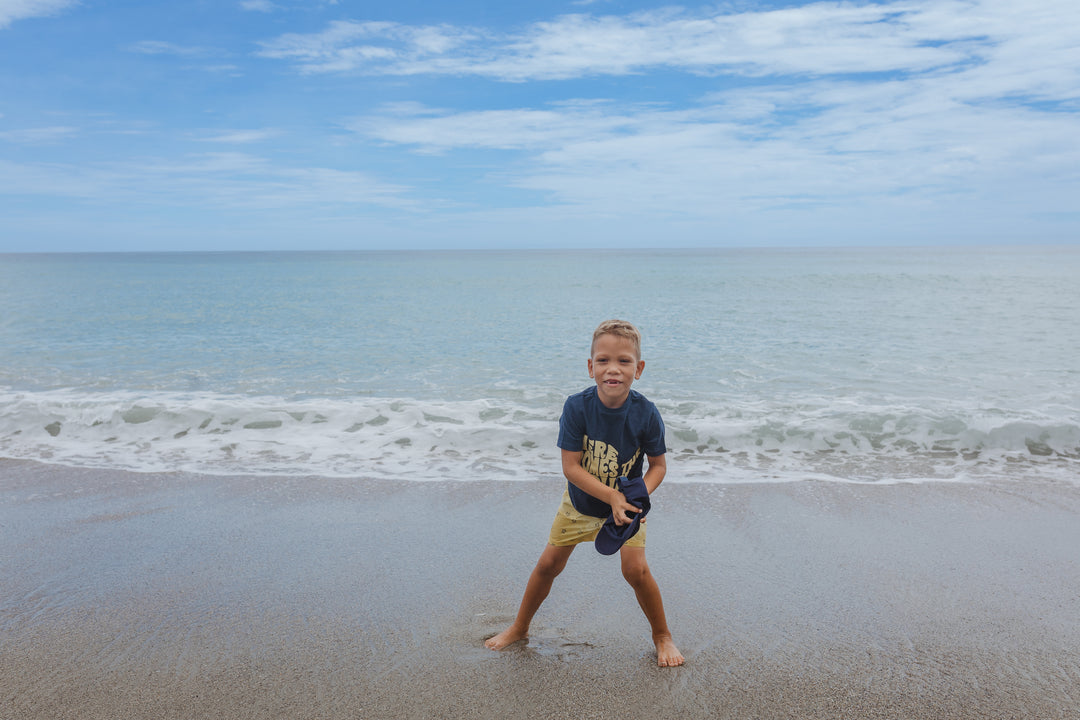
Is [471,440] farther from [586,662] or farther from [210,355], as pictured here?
[210,355]

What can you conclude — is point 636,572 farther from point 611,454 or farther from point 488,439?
point 488,439

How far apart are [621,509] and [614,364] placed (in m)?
0.53

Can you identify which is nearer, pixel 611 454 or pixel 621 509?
pixel 621 509

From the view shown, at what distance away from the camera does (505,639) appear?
310 cm

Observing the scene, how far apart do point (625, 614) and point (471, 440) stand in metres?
3.59

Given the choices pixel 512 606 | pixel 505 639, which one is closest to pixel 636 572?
pixel 505 639

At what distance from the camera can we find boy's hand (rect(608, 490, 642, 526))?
2619mm

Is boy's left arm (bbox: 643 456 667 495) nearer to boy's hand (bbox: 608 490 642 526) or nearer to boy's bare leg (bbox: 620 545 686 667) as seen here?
boy's hand (bbox: 608 490 642 526)

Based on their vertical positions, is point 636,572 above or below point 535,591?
above

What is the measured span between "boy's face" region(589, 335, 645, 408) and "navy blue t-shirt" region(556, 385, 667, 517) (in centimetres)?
10

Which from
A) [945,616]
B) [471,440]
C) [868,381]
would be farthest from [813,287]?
[945,616]

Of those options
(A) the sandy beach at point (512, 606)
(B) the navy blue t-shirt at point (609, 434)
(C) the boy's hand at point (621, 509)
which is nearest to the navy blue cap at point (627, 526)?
(C) the boy's hand at point (621, 509)

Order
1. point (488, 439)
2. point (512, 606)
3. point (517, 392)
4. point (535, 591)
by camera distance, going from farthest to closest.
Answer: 1. point (517, 392)
2. point (488, 439)
3. point (512, 606)
4. point (535, 591)

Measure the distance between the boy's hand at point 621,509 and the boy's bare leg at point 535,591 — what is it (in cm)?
40
